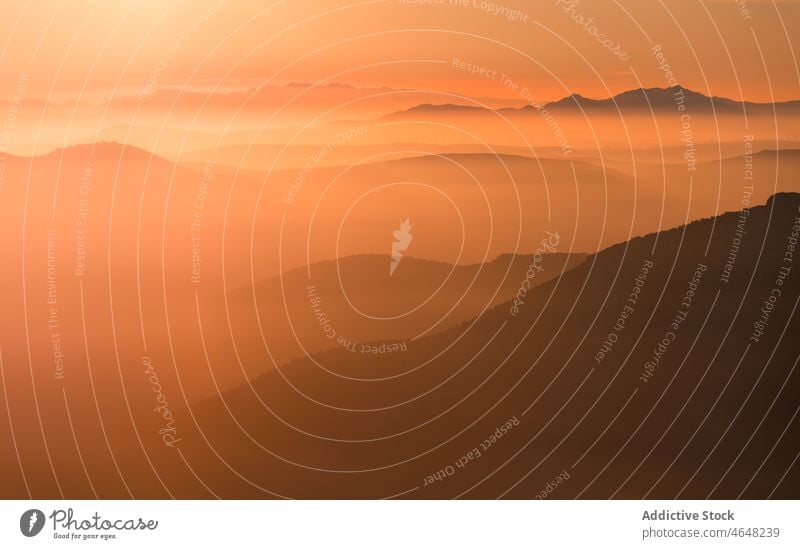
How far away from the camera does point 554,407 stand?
4.00m

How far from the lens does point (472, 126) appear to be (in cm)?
398

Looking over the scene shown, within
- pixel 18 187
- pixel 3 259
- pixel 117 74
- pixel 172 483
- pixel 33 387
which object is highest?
pixel 117 74

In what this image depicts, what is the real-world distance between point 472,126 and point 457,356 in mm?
847

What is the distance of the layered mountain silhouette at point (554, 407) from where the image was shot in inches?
156

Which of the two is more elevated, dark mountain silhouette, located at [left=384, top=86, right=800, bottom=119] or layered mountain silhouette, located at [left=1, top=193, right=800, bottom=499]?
dark mountain silhouette, located at [left=384, top=86, right=800, bottom=119]

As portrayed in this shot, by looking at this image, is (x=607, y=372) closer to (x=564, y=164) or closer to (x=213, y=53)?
(x=564, y=164)

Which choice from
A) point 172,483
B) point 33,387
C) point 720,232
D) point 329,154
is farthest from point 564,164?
point 33,387

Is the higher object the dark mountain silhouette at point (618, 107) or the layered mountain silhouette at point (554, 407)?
the dark mountain silhouette at point (618, 107)

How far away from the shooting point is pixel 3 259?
3.96m

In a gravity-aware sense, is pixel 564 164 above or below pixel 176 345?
above

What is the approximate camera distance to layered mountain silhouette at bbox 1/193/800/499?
396 centimetres

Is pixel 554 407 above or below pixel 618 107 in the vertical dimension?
below

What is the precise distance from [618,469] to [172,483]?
1638mm

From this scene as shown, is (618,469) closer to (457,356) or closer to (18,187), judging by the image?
(457,356)
